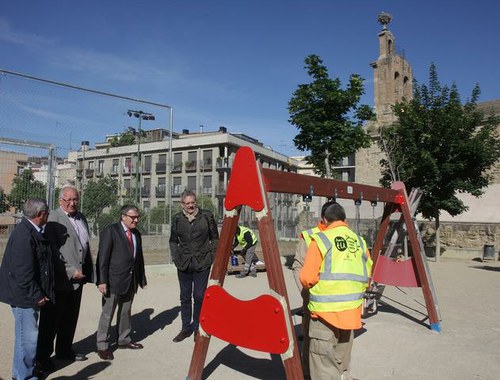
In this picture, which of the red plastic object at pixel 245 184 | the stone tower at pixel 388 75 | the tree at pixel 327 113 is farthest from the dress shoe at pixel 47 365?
the stone tower at pixel 388 75

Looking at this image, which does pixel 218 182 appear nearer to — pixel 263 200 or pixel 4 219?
pixel 4 219

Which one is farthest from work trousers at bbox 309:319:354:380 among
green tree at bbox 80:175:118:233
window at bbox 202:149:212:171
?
window at bbox 202:149:212:171

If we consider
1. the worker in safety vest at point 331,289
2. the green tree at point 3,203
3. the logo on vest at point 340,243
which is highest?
the green tree at point 3,203

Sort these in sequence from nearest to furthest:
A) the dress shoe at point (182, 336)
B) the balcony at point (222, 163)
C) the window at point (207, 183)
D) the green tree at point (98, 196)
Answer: the dress shoe at point (182, 336) < the green tree at point (98, 196) < the balcony at point (222, 163) < the window at point (207, 183)

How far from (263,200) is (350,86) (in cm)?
912

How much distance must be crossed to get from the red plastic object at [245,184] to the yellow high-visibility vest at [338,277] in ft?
1.93

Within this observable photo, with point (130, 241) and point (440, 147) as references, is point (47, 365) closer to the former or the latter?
point (130, 241)

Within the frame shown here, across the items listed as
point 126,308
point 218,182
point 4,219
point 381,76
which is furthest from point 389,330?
point 218,182

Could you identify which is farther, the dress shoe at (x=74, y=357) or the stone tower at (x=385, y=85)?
the stone tower at (x=385, y=85)

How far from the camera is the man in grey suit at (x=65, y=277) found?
14.3 feet

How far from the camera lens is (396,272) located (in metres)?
6.77

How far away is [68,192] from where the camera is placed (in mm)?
4605

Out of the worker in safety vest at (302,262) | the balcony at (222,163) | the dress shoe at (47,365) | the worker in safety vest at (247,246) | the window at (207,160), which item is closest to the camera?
the worker in safety vest at (302,262)

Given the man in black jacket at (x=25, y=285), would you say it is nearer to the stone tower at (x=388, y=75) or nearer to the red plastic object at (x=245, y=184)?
the red plastic object at (x=245, y=184)
